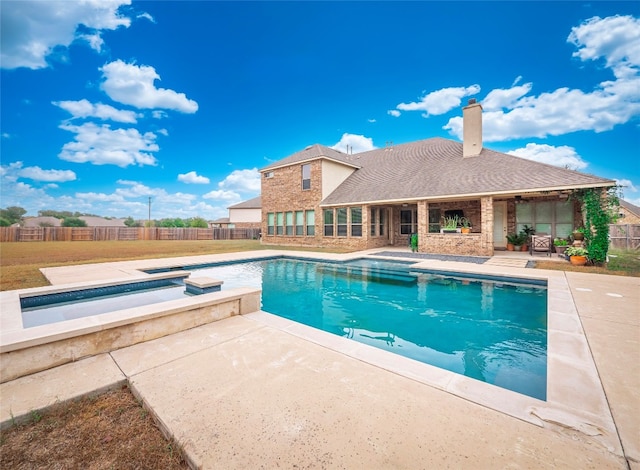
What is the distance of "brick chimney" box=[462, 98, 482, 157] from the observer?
1419 cm

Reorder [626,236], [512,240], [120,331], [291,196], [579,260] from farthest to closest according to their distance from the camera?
[291,196] < [626,236] < [512,240] < [579,260] < [120,331]

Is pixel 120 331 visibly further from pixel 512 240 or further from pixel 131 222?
pixel 131 222

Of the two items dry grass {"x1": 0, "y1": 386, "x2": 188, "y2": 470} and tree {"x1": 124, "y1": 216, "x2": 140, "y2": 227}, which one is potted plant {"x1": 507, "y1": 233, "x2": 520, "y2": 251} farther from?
tree {"x1": 124, "y1": 216, "x2": 140, "y2": 227}

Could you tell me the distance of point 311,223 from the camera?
19.1m

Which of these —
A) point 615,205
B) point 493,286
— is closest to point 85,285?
point 493,286

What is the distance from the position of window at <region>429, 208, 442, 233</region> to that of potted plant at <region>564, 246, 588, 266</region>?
20.9 feet

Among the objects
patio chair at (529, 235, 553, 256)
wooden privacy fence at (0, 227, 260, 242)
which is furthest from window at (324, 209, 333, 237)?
wooden privacy fence at (0, 227, 260, 242)

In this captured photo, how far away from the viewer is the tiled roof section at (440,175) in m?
11.3

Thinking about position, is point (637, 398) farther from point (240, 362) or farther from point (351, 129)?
point (351, 129)

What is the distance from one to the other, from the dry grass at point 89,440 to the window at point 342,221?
15.5 m

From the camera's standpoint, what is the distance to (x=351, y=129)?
26.1 metres

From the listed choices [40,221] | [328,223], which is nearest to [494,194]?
[328,223]

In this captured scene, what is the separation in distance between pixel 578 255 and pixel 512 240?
4.14m

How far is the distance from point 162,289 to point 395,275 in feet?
23.3
